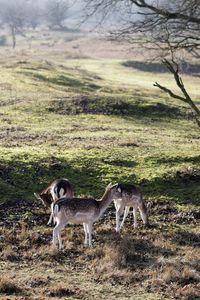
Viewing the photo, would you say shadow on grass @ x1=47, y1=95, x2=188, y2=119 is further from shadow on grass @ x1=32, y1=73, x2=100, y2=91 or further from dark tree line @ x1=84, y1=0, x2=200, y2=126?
dark tree line @ x1=84, y1=0, x2=200, y2=126

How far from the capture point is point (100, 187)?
68.8ft

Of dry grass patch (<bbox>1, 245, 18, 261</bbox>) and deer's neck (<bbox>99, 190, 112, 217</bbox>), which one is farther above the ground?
deer's neck (<bbox>99, 190, 112, 217</bbox>)

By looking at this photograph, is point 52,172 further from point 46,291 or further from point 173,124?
point 173,124

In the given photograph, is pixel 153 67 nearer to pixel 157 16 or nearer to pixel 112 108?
pixel 112 108

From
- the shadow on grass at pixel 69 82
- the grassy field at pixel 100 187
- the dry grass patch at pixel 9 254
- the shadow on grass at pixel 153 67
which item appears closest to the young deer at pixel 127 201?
the grassy field at pixel 100 187

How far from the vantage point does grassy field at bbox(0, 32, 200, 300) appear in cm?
1287

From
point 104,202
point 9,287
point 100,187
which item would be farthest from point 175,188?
point 9,287

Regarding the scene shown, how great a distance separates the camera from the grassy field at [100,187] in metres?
12.9

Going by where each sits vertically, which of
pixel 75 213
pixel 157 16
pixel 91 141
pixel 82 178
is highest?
pixel 157 16

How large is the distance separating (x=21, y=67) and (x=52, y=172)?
39951 mm

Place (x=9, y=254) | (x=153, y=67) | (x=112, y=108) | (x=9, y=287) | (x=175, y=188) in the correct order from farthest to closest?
1. (x=153, y=67)
2. (x=112, y=108)
3. (x=175, y=188)
4. (x=9, y=254)
5. (x=9, y=287)

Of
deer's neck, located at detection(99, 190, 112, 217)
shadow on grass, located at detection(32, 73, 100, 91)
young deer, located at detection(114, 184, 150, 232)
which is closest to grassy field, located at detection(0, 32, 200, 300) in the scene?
young deer, located at detection(114, 184, 150, 232)

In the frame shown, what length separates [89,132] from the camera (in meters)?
31.1

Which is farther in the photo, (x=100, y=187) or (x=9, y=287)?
(x=100, y=187)
